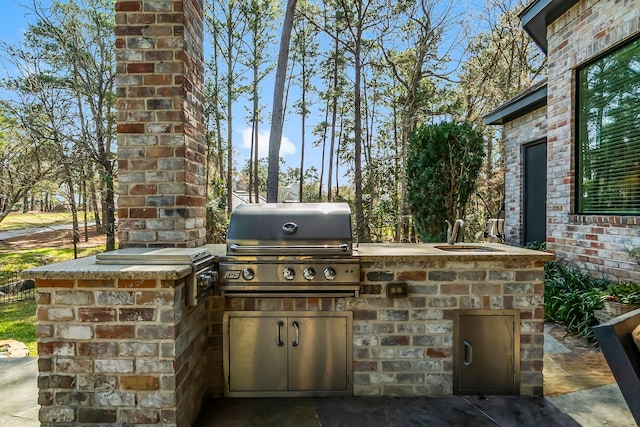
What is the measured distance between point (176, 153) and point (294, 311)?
1225 mm

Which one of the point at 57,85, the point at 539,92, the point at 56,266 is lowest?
the point at 56,266

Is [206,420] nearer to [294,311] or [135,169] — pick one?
[294,311]

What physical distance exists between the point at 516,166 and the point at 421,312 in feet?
17.2

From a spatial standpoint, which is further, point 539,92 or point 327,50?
point 327,50

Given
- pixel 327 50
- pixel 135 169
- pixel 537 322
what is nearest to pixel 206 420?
pixel 135 169

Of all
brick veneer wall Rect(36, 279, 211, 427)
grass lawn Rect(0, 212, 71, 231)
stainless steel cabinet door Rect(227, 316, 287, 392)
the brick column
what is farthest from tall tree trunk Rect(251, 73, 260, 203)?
brick veneer wall Rect(36, 279, 211, 427)

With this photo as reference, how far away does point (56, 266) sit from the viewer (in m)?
1.81

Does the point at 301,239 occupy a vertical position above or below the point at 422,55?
below

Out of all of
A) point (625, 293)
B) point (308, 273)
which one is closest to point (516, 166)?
point (625, 293)

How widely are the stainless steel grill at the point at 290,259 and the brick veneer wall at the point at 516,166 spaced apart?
17.0 ft

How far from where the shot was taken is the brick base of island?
5.79 ft

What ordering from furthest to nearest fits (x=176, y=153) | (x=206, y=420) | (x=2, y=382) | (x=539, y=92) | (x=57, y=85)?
(x=57, y=85) → (x=539, y=92) → (x=2, y=382) → (x=176, y=153) → (x=206, y=420)

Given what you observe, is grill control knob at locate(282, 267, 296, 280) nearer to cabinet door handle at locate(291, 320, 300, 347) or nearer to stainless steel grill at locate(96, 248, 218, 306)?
cabinet door handle at locate(291, 320, 300, 347)

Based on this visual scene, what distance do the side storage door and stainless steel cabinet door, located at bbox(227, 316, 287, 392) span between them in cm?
112
